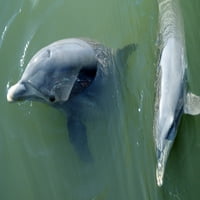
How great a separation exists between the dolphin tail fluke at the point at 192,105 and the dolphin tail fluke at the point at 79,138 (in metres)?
0.97

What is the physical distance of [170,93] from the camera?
15.8ft

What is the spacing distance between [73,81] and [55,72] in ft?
0.72

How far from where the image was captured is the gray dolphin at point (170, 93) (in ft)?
15.4

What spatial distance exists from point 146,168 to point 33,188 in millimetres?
1059

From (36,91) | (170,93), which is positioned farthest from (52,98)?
(170,93)

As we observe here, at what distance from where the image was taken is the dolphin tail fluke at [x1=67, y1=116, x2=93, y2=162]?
16.5ft

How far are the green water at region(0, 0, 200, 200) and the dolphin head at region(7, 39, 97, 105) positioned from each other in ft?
1.13

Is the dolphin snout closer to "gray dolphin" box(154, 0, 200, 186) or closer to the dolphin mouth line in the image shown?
the dolphin mouth line

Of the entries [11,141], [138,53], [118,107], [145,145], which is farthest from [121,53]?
[11,141]

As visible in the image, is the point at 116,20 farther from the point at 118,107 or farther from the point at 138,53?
the point at 118,107

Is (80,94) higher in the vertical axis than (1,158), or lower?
higher

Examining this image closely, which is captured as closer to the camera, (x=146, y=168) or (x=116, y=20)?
(x=146, y=168)

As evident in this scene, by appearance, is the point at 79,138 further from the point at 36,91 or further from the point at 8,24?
the point at 8,24

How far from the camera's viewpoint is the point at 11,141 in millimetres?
5215
